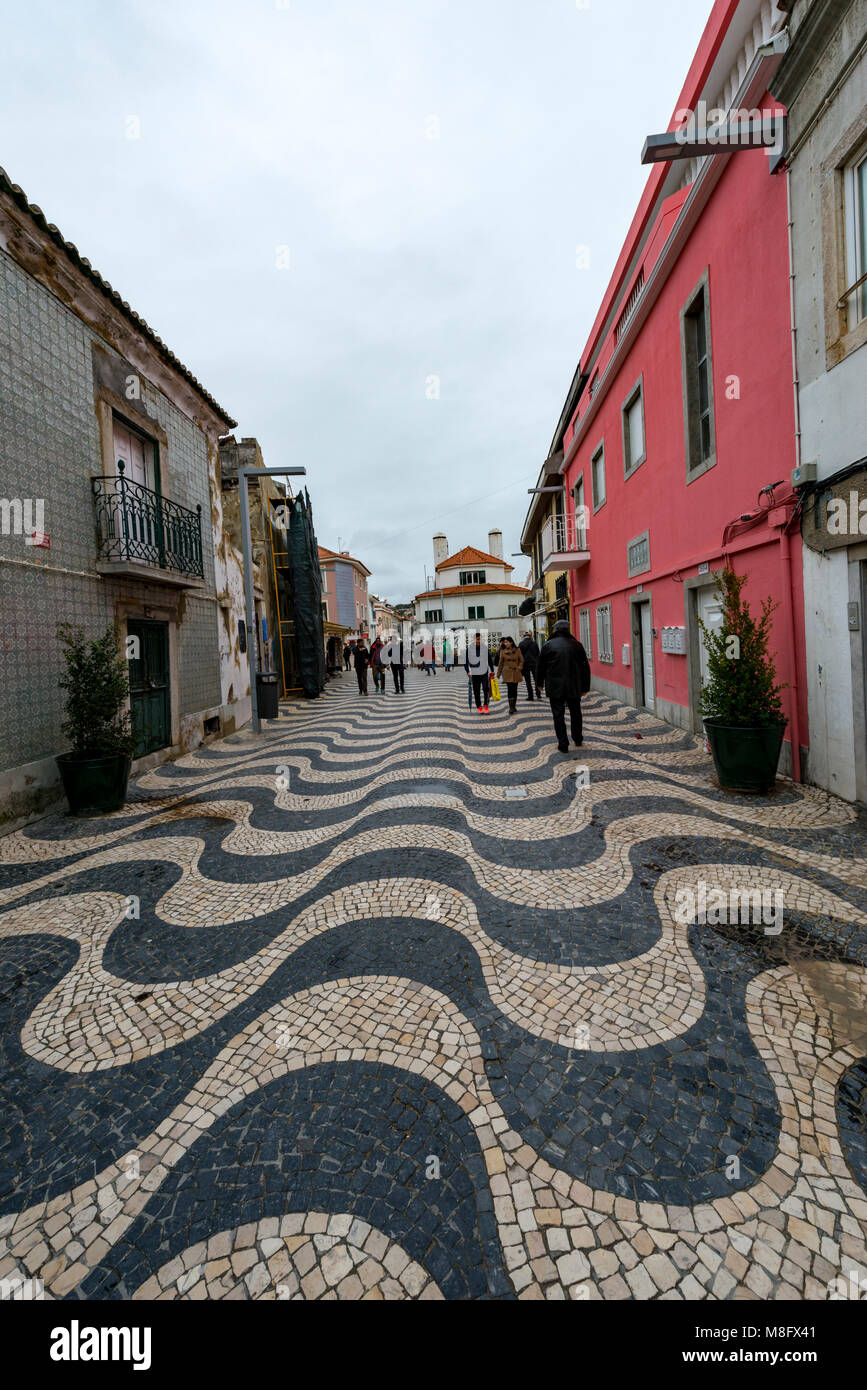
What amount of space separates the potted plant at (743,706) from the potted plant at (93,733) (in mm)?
6748

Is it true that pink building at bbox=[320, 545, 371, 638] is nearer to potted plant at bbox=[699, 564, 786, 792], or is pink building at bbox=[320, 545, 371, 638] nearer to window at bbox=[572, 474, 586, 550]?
window at bbox=[572, 474, 586, 550]

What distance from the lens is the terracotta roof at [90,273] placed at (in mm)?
5707

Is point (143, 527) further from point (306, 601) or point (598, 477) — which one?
point (598, 477)

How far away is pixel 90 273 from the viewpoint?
6.89 metres

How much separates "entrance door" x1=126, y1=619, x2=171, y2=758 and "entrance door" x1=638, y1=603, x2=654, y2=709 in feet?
30.5

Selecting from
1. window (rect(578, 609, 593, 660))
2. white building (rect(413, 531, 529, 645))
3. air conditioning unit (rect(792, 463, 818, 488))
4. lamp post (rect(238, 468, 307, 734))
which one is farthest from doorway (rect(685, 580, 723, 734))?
white building (rect(413, 531, 529, 645))

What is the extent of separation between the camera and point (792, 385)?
5387mm

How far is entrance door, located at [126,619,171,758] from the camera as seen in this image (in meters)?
8.38

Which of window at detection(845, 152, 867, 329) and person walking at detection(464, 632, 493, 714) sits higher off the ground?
window at detection(845, 152, 867, 329)

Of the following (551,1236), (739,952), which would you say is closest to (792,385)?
(739,952)

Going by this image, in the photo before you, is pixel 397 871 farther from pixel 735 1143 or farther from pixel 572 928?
pixel 735 1143

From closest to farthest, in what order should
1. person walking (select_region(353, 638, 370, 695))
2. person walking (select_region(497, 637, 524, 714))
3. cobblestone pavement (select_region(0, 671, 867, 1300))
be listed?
cobblestone pavement (select_region(0, 671, 867, 1300)) → person walking (select_region(497, 637, 524, 714)) → person walking (select_region(353, 638, 370, 695))

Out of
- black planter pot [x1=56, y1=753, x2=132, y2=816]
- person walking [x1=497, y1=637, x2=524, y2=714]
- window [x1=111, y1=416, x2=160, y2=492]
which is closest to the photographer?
black planter pot [x1=56, y1=753, x2=132, y2=816]
